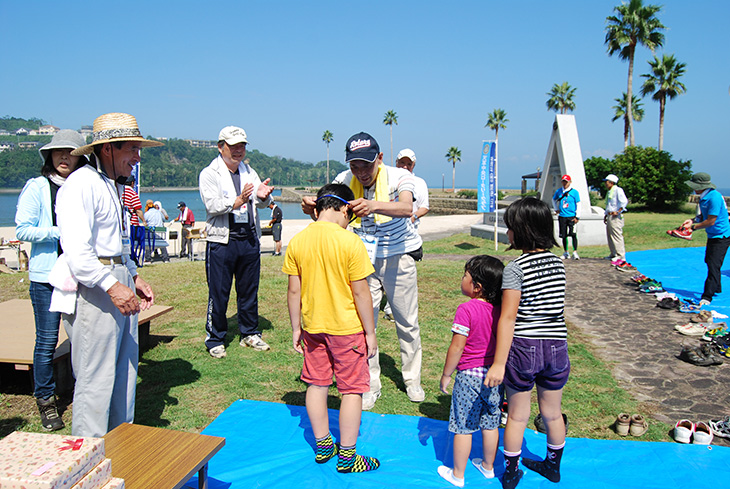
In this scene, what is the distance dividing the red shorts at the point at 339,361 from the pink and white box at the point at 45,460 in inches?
51.9

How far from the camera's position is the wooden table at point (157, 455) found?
2.16 meters

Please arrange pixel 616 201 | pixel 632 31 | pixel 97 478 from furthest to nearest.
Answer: pixel 632 31 → pixel 616 201 → pixel 97 478

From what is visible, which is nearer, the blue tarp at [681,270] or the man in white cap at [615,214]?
the blue tarp at [681,270]

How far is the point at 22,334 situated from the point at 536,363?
4.81 metres

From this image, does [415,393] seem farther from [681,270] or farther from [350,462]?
[681,270]

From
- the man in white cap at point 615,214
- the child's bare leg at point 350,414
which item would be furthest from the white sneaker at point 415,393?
the man in white cap at point 615,214

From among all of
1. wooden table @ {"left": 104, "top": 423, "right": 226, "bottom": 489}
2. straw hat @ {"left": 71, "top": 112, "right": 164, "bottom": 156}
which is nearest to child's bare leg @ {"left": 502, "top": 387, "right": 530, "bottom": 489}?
wooden table @ {"left": 104, "top": 423, "right": 226, "bottom": 489}

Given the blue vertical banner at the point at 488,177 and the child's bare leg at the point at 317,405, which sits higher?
A: the blue vertical banner at the point at 488,177

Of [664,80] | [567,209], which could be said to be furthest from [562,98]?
[567,209]

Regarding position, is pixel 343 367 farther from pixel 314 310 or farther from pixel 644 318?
pixel 644 318

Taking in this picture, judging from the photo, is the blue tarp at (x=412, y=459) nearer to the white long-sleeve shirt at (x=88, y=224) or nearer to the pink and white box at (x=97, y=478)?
the pink and white box at (x=97, y=478)

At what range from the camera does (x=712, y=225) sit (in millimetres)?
7156

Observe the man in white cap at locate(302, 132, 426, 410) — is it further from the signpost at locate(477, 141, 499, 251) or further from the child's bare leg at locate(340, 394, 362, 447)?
the signpost at locate(477, 141, 499, 251)

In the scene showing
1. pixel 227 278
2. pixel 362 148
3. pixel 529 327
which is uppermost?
pixel 362 148
